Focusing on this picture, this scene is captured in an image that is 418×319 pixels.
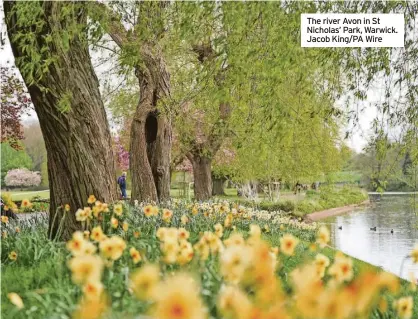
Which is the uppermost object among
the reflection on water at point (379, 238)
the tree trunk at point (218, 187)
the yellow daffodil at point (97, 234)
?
the yellow daffodil at point (97, 234)

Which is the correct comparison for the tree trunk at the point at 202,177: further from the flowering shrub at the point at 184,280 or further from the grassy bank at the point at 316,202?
the flowering shrub at the point at 184,280

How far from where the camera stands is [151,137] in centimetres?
1271

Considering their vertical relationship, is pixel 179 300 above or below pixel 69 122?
below

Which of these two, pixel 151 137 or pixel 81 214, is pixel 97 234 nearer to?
pixel 81 214

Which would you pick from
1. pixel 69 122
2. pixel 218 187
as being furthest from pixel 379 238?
pixel 218 187

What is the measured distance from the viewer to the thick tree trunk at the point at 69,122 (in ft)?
21.0

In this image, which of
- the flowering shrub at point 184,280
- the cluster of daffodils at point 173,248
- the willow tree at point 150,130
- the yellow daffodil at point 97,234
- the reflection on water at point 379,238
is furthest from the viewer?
the reflection on water at point 379,238

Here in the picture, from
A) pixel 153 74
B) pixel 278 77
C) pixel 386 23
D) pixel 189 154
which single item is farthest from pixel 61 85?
pixel 189 154

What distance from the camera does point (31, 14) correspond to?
5.75 m

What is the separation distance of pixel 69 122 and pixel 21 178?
43.5m

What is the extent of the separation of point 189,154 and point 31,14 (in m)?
14.4

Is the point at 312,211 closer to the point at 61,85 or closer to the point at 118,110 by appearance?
the point at 118,110

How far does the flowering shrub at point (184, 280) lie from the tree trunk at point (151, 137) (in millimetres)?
4556

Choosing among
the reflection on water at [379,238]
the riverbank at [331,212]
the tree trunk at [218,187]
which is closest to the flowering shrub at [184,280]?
the reflection on water at [379,238]
